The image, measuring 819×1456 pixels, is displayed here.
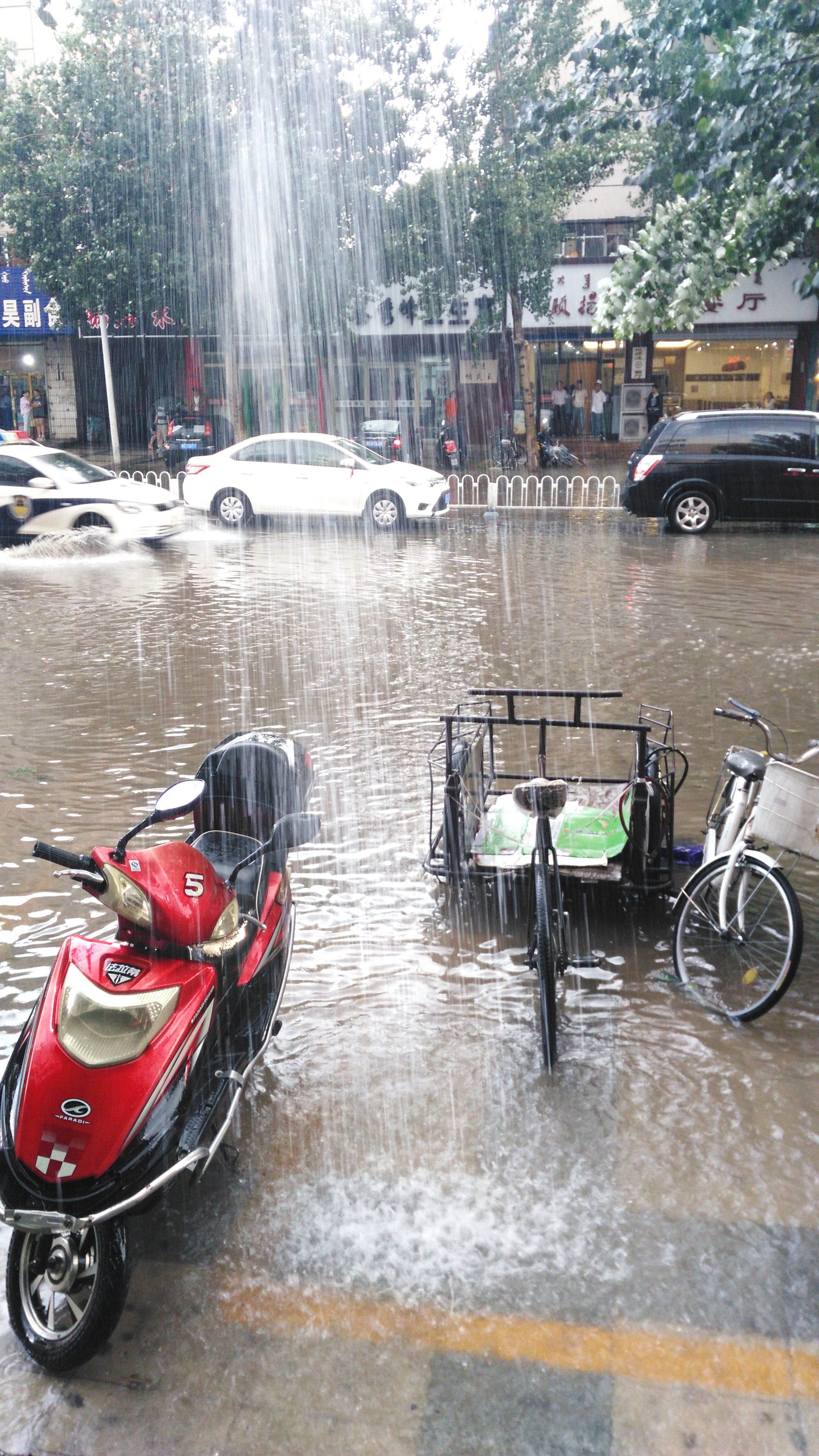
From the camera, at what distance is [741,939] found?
4.41 m

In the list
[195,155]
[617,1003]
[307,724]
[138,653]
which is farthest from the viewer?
[195,155]

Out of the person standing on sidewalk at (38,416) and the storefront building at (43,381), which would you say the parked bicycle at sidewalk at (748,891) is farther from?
the person standing on sidewalk at (38,416)

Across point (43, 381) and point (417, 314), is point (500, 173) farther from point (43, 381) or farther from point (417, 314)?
point (43, 381)

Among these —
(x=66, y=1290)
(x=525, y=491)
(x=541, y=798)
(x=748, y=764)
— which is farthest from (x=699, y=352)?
(x=66, y=1290)

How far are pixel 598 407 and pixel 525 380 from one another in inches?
190

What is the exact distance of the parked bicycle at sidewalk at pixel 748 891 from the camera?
4.12 m

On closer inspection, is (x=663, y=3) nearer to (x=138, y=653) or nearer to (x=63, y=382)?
(x=138, y=653)

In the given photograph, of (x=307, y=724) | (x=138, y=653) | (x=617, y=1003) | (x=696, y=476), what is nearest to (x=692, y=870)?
(x=617, y=1003)

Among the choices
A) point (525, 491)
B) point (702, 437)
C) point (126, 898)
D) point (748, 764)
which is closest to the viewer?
point (126, 898)

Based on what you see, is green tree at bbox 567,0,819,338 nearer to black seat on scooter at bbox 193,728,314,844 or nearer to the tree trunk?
black seat on scooter at bbox 193,728,314,844

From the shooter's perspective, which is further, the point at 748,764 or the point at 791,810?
the point at 748,764

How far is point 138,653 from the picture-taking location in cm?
1010

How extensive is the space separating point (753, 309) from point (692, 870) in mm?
27162

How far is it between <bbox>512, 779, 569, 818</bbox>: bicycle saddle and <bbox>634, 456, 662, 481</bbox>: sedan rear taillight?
1346 centimetres
